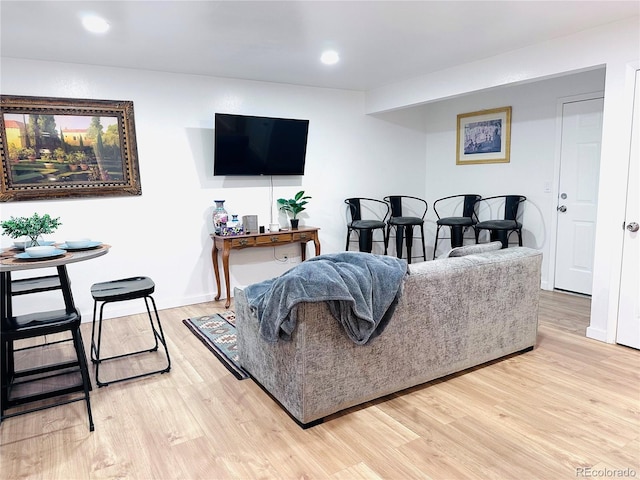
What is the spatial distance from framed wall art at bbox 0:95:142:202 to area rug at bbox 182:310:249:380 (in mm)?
1389

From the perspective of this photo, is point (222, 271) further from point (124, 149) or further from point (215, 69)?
Result: point (215, 69)

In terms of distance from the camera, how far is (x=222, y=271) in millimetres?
4680

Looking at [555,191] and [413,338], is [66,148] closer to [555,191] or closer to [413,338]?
[413,338]

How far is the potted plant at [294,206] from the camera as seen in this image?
190 inches

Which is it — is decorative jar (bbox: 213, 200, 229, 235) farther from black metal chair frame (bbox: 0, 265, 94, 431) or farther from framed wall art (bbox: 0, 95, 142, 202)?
black metal chair frame (bbox: 0, 265, 94, 431)

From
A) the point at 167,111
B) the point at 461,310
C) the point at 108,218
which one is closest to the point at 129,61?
the point at 167,111

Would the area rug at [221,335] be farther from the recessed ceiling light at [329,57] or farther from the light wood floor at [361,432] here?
the recessed ceiling light at [329,57]

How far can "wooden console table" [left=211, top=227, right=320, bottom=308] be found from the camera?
430cm

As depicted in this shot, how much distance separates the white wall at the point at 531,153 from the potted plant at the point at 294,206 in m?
2.19

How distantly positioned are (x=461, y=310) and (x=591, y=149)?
9.23 ft

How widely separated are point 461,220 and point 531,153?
3.44 ft

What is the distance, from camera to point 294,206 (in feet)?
15.9

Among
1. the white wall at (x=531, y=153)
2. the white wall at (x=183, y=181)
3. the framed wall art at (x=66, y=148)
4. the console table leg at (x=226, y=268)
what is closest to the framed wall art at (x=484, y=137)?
the white wall at (x=531, y=153)

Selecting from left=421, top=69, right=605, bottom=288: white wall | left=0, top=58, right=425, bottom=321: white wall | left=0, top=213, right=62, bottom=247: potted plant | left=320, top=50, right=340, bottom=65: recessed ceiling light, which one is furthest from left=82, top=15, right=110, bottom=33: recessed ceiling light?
left=421, top=69, right=605, bottom=288: white wall
